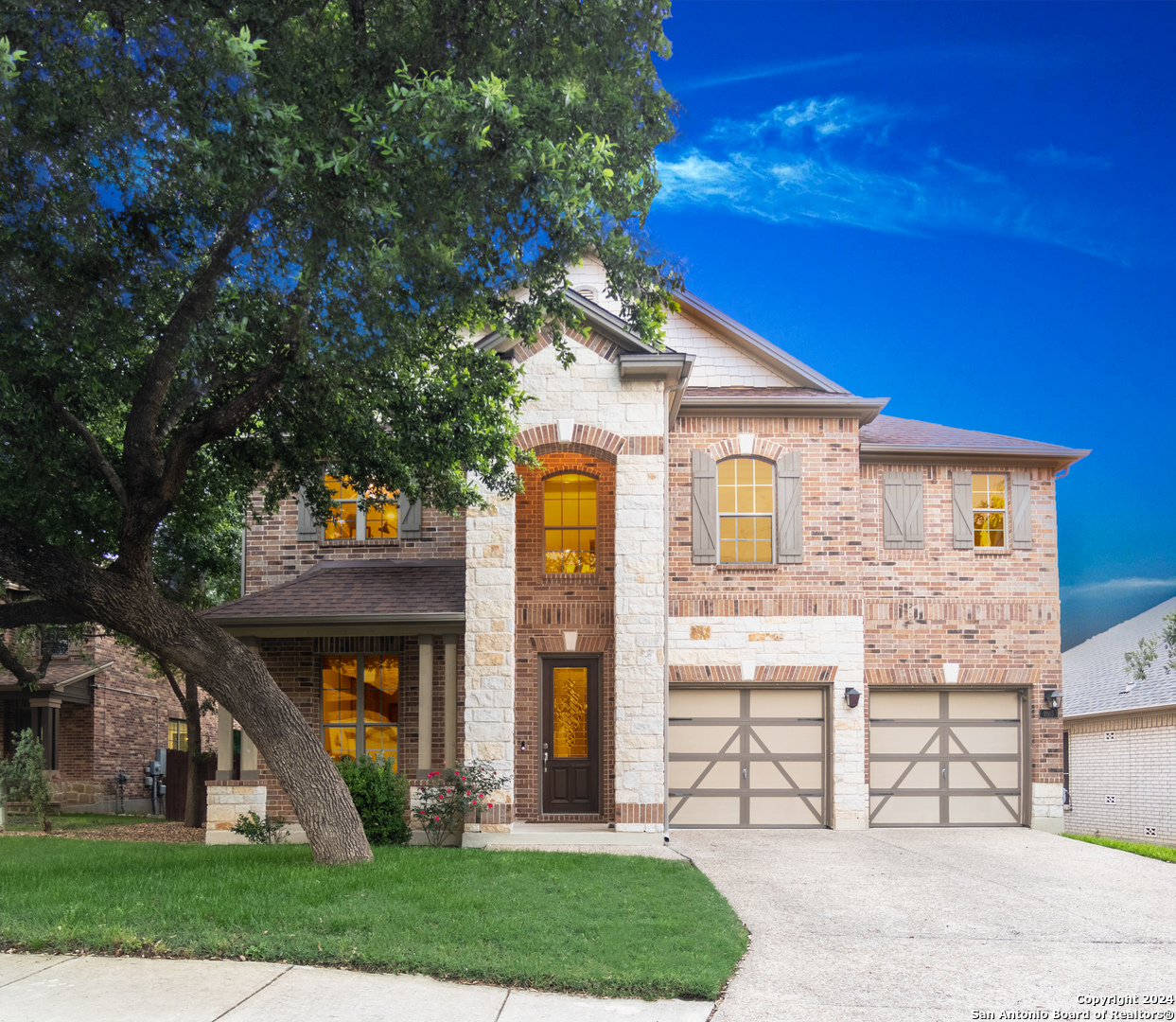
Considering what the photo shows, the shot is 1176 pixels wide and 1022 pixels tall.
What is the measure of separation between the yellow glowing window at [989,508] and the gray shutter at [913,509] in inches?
39.0

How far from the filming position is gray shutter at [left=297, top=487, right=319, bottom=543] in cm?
1681

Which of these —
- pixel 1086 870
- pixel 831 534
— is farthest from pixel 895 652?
pixel 1086 870

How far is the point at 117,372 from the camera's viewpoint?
10.7 meters

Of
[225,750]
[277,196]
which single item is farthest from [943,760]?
[277,196]

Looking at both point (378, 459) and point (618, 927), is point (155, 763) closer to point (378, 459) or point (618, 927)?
point (378, 459)

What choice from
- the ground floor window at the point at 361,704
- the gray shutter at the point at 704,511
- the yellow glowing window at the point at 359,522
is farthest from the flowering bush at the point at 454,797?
the gray shutter at the point at 704,511

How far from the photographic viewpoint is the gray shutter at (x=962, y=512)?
1670 centimetres

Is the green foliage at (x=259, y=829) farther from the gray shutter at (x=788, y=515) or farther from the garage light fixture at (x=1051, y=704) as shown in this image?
the garage light fixture at (x=1051, y=704)

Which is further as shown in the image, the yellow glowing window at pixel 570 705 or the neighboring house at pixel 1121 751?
the neighboring house at pixel 1121 751

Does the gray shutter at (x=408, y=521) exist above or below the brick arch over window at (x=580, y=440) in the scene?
below

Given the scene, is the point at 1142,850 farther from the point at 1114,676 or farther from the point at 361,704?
the point at 361,704

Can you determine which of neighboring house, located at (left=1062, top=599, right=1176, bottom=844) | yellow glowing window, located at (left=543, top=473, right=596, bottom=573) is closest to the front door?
yellow glowing window, located at (left=543, top=473, right=596, bottom=573)

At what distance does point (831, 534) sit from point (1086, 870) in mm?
6162

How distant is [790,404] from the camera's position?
1619 cm
